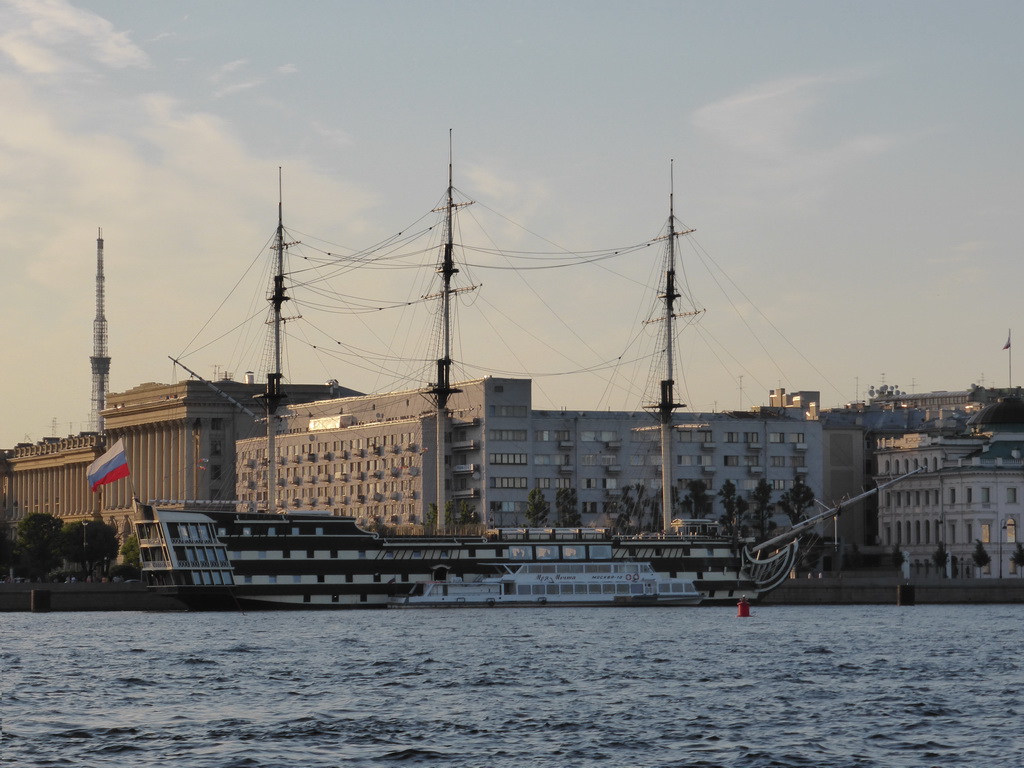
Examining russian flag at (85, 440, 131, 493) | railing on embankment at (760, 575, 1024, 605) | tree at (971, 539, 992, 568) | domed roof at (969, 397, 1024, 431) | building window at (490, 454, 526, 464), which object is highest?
domed roof at (969, 397, 1024, 431)

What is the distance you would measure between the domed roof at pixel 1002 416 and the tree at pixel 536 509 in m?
45.9

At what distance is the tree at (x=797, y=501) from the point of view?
185 meters

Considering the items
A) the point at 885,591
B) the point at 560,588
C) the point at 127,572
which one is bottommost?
the point at 885,591

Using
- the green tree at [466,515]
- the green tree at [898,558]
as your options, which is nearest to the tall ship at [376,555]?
the green tree at [466,515]

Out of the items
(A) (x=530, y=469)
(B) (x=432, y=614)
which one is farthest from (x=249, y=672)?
(A) (x=530, y=469)

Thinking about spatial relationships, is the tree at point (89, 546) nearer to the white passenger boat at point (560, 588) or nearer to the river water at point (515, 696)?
the white passenger boat at point (560, 588)

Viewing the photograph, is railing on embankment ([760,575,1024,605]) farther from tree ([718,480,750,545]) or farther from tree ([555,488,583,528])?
tree ([555,488,583,528])

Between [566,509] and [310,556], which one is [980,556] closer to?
[566,509]

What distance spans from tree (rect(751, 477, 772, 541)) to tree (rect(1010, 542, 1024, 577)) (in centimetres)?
2205

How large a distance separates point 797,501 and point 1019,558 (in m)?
20.8

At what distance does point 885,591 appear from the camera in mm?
152750

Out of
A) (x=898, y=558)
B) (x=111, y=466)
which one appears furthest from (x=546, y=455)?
(x=111, y=466)

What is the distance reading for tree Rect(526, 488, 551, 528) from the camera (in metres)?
177

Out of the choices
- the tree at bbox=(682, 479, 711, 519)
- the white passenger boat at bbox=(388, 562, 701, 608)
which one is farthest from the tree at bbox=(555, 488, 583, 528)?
the white passenger boat at bbox=(388, 562, 701, 608)
